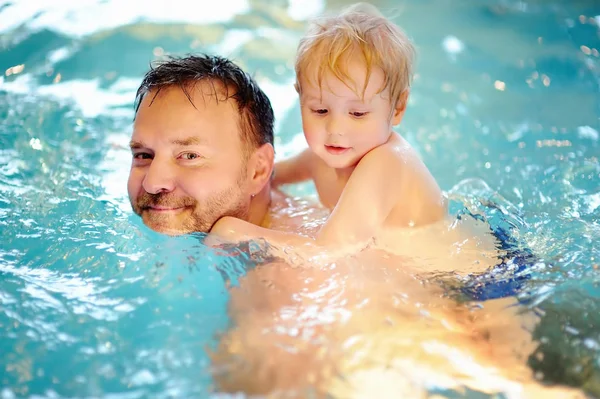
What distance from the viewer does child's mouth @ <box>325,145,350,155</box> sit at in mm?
2777

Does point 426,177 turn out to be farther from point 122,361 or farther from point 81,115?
point 81,115

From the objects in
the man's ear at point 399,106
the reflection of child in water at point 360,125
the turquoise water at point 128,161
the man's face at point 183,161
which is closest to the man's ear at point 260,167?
the man's face at point 183,161

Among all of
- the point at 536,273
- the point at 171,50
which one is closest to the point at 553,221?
the point at 536,273

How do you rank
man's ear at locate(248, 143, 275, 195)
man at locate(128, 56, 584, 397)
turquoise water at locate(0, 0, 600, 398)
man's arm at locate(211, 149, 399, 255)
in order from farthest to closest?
man's ear at locate(248, 143, 275, 195)
man's arm at locate(211, 149, 399, 255)
turquoise water at locate(0, 0, 600, 398)
man at locate(128, 56, 584, 397)

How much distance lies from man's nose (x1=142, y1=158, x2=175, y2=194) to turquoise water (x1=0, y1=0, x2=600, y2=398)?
0.26m

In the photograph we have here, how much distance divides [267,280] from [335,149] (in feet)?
1.97

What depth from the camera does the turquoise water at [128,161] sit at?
2.32 metres

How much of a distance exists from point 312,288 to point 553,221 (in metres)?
1.34

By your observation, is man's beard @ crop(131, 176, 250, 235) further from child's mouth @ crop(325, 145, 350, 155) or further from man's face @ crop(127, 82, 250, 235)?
child's mouth @ crop(325, 145, 350, 155)

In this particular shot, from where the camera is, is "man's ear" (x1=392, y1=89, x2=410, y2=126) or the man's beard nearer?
the man's beard

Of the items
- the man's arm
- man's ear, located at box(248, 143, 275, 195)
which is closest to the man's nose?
the man's arm

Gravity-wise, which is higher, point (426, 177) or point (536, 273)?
point (426, 177)

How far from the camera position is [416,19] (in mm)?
6191

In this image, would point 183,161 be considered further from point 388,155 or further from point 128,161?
point 128,161
